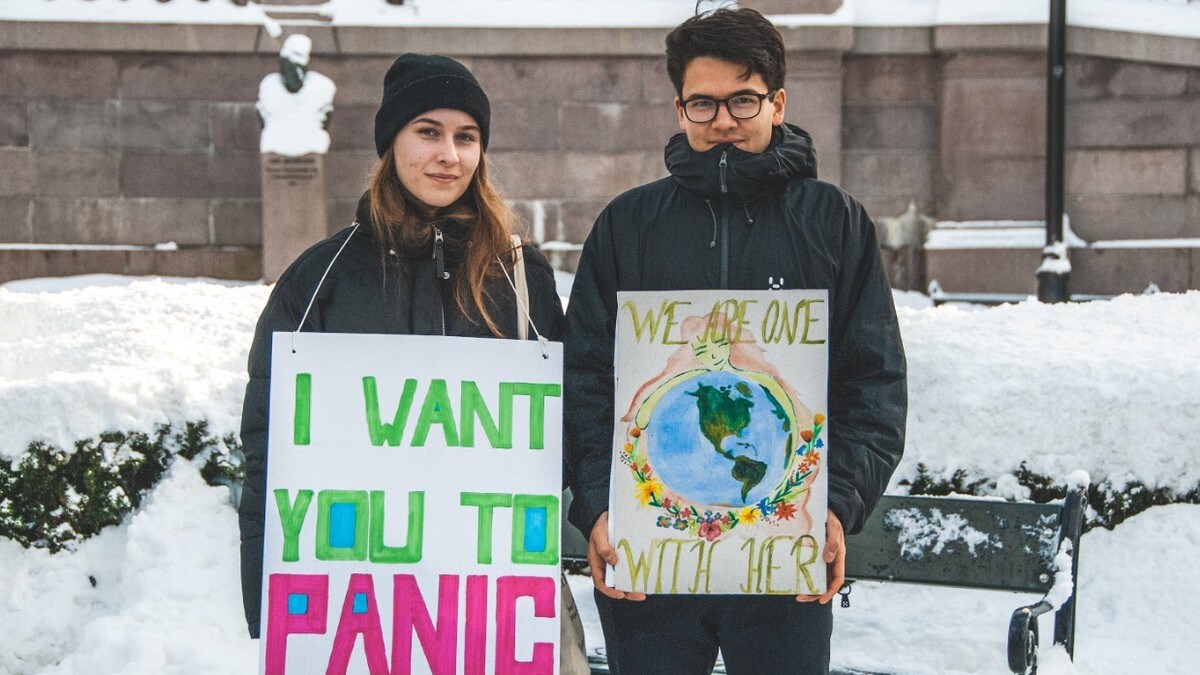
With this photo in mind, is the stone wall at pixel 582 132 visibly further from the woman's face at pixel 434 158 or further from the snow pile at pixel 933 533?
the woman's face at pixel 434 158

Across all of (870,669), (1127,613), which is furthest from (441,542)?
(1127,613)

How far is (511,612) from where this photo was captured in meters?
2.52

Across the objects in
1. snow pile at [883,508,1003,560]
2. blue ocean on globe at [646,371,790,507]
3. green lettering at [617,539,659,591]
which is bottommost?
snow pile at [883,508,1003,560]

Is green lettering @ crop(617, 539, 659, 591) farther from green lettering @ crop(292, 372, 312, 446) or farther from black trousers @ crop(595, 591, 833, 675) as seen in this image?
green lettering @ crop(292, 372, 312, 446)

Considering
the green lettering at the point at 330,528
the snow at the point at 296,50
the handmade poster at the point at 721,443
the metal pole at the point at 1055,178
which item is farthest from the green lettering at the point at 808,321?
the snow at the point at 296,50

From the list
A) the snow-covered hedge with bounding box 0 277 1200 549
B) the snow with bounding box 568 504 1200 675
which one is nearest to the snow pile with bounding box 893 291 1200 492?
the snow-covered hedge with bounding box 0 277 1200 549

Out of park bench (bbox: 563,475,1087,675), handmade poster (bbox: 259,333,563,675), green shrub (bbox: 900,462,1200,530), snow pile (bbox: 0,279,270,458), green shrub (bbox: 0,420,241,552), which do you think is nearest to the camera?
handmade poster (bbox: 259,333,563,675)

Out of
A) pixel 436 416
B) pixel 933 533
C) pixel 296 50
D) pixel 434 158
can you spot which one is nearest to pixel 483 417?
pixel 436 416

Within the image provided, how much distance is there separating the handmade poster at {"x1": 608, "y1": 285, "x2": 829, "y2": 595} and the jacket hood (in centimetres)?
22

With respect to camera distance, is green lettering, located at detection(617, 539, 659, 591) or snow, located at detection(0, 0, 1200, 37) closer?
green lettering, located at detection(617, 539, 659, 591)

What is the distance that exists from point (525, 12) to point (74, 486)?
7.76 meters

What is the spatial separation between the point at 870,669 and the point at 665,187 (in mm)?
1992

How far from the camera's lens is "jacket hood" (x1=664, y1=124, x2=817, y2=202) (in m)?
2.44

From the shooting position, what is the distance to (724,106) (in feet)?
8.04
